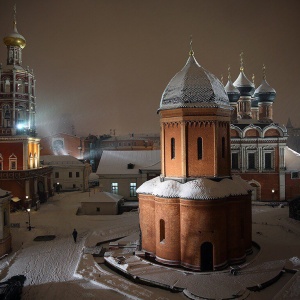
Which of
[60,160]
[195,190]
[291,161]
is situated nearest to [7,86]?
[60,160]

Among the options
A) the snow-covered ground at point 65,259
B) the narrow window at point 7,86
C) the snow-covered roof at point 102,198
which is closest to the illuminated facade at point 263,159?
the snow-covered roof at point 102,198

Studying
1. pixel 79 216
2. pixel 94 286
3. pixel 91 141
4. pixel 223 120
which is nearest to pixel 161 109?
pixel 223 120

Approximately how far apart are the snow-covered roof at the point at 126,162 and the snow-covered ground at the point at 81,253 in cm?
617

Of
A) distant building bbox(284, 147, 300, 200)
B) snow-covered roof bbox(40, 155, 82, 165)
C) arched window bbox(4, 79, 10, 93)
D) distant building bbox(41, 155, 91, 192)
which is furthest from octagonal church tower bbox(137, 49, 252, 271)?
snow-covered roof bbox(40, 155, 82, 165)

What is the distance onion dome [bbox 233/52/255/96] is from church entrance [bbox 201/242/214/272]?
28362mm

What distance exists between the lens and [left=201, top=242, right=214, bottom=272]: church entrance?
18438 mm

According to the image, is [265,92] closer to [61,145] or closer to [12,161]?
[12,161]

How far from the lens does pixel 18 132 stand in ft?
128

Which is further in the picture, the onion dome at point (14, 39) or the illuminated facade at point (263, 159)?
the onion dome at point (14, 39)

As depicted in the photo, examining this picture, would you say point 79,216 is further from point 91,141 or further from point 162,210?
point 91,141

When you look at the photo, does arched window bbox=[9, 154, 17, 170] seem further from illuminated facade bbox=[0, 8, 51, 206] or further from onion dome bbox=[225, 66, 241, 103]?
onion dome bbox=[225, 66, 241, 103]

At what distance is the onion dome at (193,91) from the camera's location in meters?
19.6

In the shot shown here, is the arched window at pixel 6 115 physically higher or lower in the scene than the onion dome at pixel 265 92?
lower

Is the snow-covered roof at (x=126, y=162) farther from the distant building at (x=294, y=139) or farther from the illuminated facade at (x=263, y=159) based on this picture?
the distant building at (x=294, y=139)
